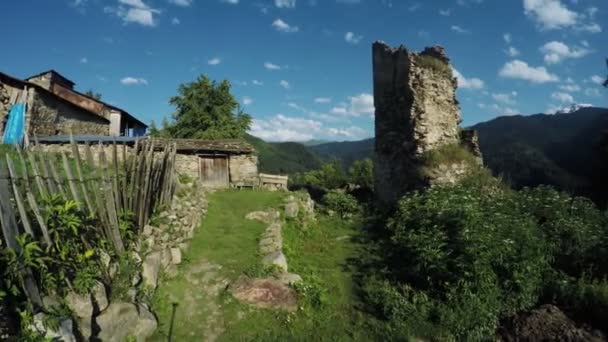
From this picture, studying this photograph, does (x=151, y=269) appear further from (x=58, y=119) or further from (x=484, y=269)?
(x=58, y=119)

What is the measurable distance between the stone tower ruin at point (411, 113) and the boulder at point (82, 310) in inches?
506

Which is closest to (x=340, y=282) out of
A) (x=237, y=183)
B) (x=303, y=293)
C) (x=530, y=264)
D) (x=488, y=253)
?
(x=303, y=293)

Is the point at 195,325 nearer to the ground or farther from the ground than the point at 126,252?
nearer to the ground

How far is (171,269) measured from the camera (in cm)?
870

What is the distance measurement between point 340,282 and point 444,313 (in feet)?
9.68

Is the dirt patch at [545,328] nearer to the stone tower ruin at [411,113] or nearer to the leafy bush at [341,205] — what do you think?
the stone tower ruin at [411,113]

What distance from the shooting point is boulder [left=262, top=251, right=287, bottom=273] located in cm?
948

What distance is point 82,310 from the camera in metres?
5.88

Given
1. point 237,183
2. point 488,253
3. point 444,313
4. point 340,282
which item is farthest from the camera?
point 237,183

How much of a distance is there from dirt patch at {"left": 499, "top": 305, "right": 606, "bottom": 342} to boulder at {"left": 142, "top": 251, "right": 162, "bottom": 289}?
682 centimetres

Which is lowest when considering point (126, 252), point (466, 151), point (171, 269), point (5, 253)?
point (171, 269)

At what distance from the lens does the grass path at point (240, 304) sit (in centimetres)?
727

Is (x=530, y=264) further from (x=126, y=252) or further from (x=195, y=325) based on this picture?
(x=126, y=252)

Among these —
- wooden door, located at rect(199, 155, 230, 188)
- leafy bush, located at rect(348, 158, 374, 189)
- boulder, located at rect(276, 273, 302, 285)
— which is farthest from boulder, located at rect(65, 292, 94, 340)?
leafy bush, located at rect(348, 158, 374, 189)
